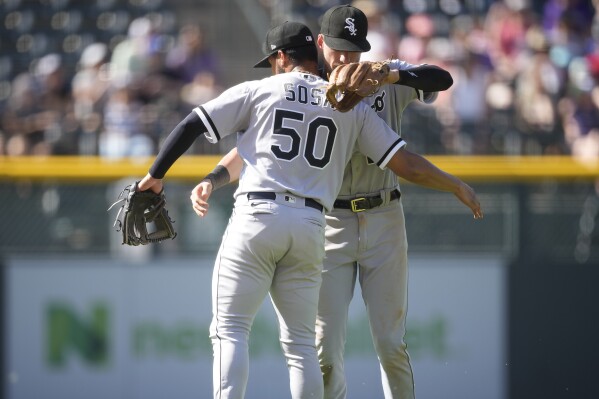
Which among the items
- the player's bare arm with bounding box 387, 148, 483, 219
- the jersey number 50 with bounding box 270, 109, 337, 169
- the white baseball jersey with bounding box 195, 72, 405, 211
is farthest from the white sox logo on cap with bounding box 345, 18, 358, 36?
the player's bare arm with bounding box 387, 148, 483, 219

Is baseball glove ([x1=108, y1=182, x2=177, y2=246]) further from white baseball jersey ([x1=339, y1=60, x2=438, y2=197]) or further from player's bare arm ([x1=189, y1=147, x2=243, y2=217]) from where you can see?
white baseball jersey ([x1=339, y1=60, x2=438, y2=197])

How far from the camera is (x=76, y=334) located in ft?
26.3

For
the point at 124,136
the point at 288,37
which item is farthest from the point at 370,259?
the point at 124,136

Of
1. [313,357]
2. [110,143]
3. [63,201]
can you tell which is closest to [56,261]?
[63,201]

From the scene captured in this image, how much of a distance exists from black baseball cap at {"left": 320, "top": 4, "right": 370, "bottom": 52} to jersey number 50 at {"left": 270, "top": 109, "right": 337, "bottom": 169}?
0.41 metres

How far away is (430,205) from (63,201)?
2948 millimetres

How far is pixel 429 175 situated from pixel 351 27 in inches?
29.0

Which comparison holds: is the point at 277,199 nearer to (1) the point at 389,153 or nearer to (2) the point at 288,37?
(1) the point at 389,153

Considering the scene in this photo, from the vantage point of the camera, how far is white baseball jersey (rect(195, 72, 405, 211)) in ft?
14.0

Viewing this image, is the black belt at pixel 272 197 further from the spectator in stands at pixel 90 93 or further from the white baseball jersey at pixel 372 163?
the spectator in stands at pixel 90 93

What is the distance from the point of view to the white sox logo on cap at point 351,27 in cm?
449

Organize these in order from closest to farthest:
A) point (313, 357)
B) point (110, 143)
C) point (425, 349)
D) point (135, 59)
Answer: point (313, 357), point (425, 349), point (110, 143), point (135, 59)

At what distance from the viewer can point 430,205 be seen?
8141 millimetres

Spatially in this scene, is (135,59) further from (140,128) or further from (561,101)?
(561,101)
